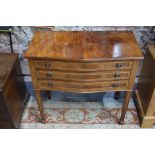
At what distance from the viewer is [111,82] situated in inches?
57.4

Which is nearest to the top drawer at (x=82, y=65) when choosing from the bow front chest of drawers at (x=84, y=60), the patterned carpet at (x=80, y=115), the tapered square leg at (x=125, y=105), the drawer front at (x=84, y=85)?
the bow front chest of drawers at (x=84, y=60)

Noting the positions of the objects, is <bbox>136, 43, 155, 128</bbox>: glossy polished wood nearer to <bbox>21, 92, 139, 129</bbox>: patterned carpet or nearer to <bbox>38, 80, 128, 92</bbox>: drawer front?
<bbox>21, 92, 139, 129</bbox>: patterned carpet

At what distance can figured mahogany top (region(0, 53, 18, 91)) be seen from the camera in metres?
1.51

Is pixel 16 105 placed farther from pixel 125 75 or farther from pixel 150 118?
pixel 150 118

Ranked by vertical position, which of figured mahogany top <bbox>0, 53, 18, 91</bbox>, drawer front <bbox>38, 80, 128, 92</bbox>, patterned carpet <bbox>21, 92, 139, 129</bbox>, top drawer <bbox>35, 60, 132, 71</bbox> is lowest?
patterned carpet <bbox>21, 92, 139, 129</bbox>

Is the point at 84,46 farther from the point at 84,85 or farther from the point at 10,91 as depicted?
the point at 10,91

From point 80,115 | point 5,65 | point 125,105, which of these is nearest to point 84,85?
point 125,105

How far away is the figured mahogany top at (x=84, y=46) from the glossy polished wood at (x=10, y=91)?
335mm

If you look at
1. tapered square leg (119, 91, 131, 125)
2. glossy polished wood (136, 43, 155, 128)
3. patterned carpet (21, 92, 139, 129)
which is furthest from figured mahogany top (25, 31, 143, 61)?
patterned carpet (21, 92, 139, 129)

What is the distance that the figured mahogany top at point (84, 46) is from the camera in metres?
Result: 1.30

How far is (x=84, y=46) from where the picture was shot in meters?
1.41

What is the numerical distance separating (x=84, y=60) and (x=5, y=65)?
75 cm

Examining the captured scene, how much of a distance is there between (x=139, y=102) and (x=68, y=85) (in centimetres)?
83

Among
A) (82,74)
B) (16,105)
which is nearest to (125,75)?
(82,74)
